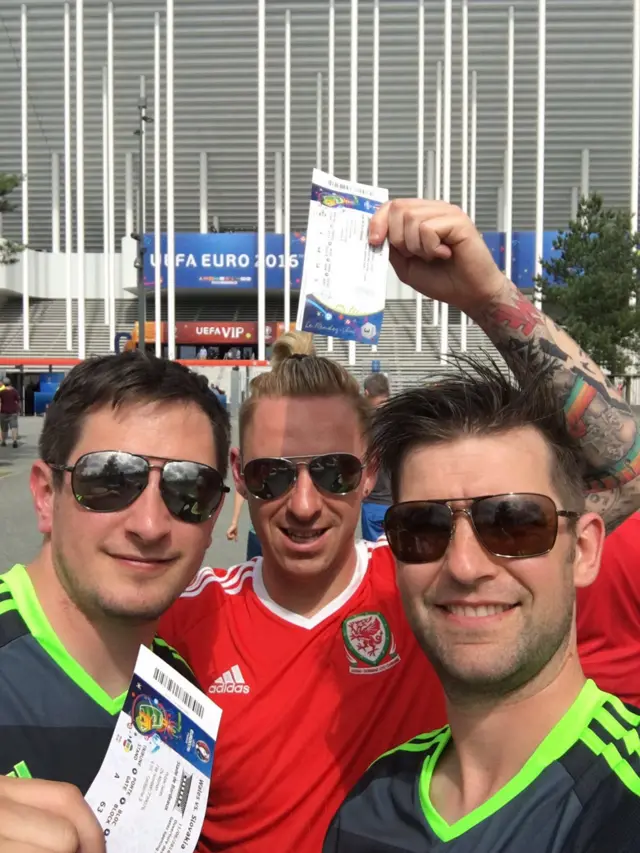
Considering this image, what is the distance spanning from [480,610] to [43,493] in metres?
1.20

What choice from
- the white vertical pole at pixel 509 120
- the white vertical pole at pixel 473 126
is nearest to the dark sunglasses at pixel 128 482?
the white vertical pole at pixel 509 120

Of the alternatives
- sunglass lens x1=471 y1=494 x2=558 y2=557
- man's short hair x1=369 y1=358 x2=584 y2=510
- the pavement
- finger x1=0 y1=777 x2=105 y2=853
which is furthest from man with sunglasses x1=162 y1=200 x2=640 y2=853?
the pavement

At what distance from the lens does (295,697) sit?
82.2 inches

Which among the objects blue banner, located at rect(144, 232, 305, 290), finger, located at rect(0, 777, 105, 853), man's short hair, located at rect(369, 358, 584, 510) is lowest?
finger, located at rect(0, 777, 105, 853)

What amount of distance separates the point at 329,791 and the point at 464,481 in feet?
3.35

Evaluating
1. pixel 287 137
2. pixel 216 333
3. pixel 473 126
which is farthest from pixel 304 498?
pixel 216 333

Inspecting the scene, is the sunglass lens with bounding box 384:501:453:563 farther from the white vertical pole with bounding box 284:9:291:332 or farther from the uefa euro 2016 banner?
the uefa euro 2016 banner

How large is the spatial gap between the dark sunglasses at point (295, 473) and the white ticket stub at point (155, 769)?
3.19 feet

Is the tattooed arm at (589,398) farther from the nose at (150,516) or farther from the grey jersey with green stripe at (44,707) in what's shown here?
the grey jersey with green stripe at (44,707)

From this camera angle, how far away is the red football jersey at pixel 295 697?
1.95 metres

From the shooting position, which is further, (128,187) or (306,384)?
(128,187)

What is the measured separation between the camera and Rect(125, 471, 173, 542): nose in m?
1.75

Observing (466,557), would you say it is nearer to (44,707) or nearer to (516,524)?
(516,524)

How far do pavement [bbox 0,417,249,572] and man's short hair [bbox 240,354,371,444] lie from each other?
14.1 ft
